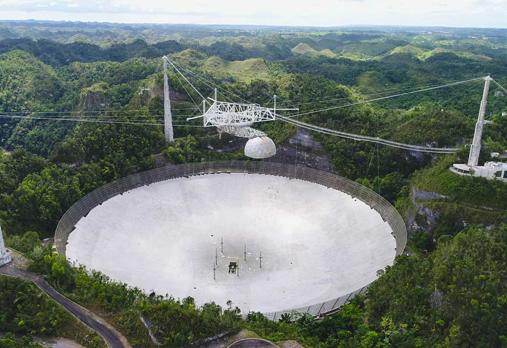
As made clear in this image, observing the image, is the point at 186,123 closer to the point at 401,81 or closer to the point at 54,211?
the point at 54,211

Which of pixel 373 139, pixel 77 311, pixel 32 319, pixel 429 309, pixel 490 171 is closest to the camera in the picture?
pixel 32 319

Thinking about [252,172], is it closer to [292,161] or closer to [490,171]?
[292,161]

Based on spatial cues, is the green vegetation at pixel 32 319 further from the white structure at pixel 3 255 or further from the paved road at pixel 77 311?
the white structure at pixel 3 255

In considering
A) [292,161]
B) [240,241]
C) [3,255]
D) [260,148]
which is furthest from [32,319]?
[292,161]

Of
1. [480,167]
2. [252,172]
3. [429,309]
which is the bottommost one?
[429,309]

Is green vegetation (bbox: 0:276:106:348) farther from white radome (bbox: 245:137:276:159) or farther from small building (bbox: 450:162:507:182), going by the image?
small building (bbox: 450:162:507:182)

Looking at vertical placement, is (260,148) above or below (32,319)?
above

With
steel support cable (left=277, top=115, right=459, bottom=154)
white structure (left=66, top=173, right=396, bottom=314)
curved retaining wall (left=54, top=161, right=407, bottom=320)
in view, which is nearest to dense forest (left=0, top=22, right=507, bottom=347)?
curved retaining wall (left=54, top=161, right=407, bottom=320)

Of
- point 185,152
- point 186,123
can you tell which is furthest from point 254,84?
point 185,152
